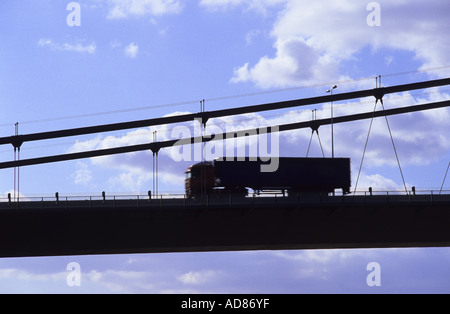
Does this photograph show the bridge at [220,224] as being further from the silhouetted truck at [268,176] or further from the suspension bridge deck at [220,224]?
the silhouetted truck at [268,176]

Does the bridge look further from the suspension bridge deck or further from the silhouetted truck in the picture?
the silhouetted truck

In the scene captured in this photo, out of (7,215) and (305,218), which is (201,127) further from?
(7,215)

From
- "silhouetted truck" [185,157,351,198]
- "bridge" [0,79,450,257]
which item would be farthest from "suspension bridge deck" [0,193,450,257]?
"silhouetted truck" [185,157,351,198]

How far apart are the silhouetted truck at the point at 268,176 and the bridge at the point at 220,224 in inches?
391

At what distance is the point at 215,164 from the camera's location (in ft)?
248

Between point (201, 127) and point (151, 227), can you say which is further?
point (201, 127)

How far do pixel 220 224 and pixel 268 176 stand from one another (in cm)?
1551

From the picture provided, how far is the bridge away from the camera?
6044 centimetres

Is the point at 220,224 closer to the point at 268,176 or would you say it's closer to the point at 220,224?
the point at 220,224

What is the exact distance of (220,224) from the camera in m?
62.2
